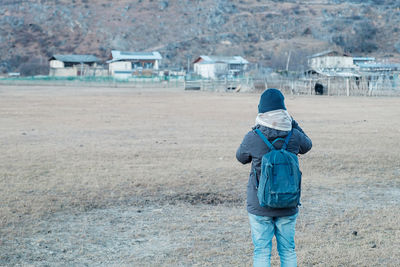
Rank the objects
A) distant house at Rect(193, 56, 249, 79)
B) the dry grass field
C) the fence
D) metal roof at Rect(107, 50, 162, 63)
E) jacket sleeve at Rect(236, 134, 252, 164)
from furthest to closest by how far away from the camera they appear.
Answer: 1. metal roof at Rect(107, 50, 162, 63)
2. distant house at Rect(193, 56, 249, 79)
3. the fence
4. the dry grass field
5. jacket sleeve at Rect(236, 134, 252, 164)

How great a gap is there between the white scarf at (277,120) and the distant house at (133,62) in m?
84.8

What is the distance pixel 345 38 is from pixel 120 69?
43.0 meters

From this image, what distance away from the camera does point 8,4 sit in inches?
4843

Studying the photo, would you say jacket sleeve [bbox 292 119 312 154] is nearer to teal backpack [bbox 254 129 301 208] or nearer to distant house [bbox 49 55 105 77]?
teal backpack [bbox 254 129 301 208]

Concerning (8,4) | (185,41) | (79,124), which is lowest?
(79,124)

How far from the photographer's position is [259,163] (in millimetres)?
3973

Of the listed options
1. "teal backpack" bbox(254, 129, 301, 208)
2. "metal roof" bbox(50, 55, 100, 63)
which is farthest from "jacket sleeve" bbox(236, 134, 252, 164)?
"metal roof" bbox(50, 55, 100, 63)

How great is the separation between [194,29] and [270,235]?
10977cm

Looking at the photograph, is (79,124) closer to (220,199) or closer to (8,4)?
(220,199)

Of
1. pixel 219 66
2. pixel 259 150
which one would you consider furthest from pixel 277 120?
pixel 219 66

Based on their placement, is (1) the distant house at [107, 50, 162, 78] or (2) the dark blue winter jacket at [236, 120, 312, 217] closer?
(2) the dark blue winter jacket at [236, 120, 312, 217]

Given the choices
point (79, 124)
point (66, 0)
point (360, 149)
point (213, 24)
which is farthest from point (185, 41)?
point (360, 149)

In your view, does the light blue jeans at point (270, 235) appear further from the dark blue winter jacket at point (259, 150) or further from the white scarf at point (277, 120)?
the white scarf at point (277, 120)

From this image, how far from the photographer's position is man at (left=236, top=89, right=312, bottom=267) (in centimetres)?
391
